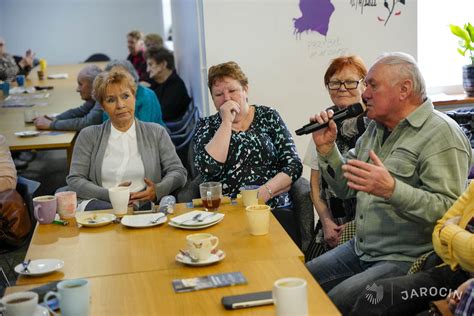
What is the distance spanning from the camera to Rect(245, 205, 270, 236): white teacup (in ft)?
8.33

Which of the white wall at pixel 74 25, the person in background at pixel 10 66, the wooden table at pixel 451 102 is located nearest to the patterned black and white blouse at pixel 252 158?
the wooden table at pixel 451 102

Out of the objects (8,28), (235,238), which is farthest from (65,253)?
(8,28)

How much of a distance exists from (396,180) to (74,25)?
39.7ft

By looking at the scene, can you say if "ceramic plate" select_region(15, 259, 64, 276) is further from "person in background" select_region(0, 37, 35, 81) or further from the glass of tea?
"person in background" select_region(0, 37, 35, 81)

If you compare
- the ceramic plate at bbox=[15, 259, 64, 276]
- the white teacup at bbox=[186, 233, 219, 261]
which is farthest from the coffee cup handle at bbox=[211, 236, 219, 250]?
the ceramic plate at bbox=[15, 259, 64, 276]

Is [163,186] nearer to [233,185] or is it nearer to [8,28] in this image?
[233,185]

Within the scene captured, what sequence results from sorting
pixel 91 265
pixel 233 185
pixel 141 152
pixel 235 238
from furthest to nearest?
pixel 141 152
pixel 233 185
pixel 235 238
pixel 91 265

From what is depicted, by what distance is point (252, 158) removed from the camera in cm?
362

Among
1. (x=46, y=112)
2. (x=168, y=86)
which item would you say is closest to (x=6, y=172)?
(x=46, y=112)

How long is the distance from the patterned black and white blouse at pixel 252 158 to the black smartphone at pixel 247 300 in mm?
1621

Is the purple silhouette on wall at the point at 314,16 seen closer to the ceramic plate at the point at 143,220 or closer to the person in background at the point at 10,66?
the ceramic plate at the point at 143,220

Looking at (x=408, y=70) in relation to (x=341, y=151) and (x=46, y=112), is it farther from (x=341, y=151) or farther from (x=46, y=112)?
(x=46, y=112)

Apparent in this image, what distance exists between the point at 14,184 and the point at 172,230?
1446mm

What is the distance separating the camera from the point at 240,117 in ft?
12.0
